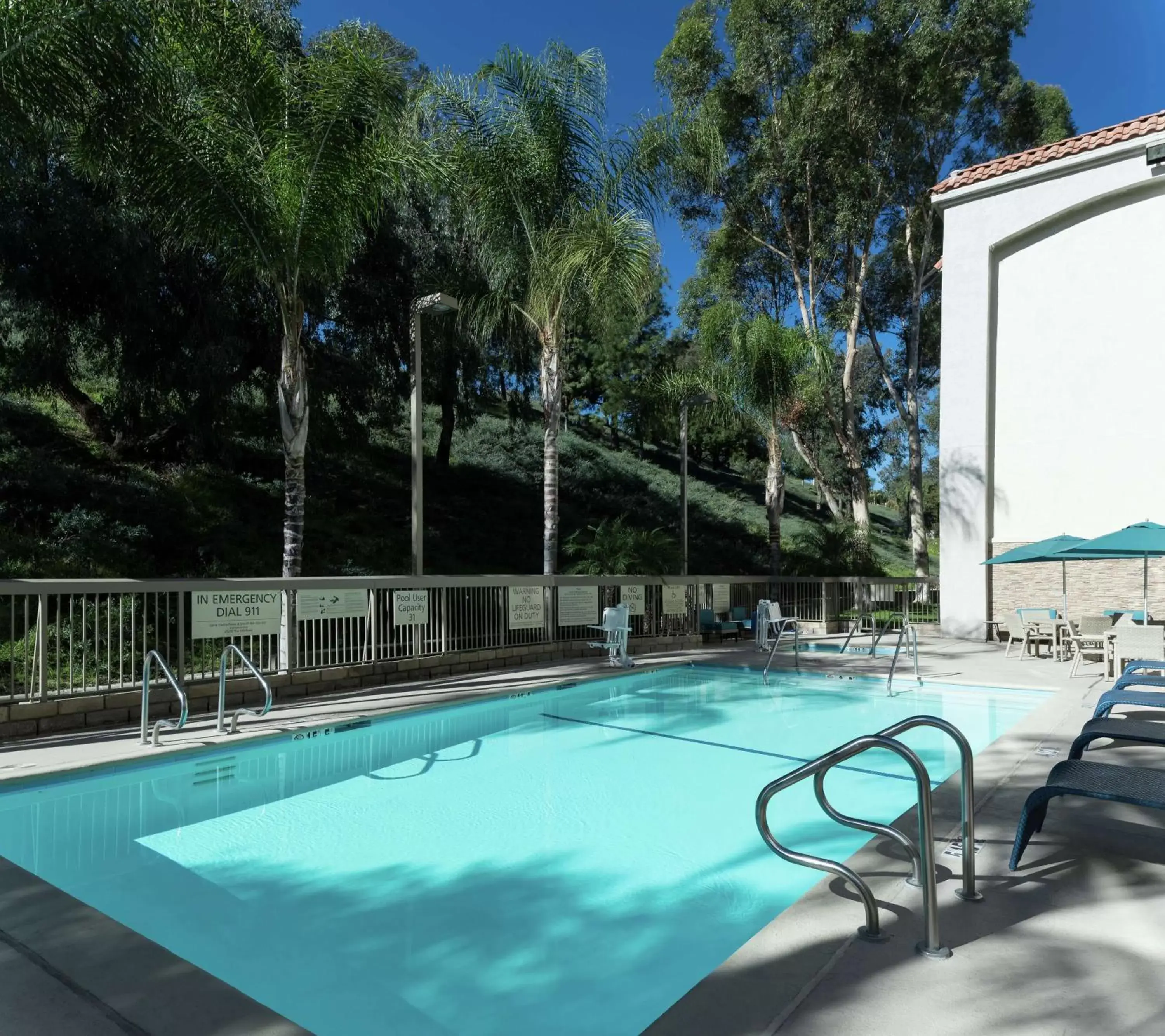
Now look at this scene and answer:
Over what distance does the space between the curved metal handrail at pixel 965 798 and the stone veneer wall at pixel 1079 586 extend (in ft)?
47.4

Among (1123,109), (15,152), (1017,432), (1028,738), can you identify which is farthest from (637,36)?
(1028,738)

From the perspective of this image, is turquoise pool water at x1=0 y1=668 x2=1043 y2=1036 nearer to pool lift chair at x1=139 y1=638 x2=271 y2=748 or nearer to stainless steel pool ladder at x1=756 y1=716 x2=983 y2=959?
pool lift chair at x1=139 y1=638 x2=271 y2=748

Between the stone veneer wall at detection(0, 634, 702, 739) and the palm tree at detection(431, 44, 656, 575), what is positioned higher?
the palm tree at detection(431, 44, 656, 575)

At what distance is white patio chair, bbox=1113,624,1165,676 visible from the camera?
9.36 metres

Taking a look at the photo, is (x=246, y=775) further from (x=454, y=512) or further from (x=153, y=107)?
(x=454, y=512)

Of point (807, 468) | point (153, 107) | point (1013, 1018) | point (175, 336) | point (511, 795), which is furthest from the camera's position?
point (807, 468)

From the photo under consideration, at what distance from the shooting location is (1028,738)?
702 cm

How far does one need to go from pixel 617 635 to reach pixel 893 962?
10.1m

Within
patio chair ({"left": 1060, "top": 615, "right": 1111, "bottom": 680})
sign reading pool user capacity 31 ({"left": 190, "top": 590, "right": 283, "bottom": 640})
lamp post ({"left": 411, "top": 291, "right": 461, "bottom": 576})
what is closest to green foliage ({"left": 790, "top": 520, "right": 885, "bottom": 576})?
patio chair ({"left": 1060, "top": 615, "right": 1111, "bottom": 680})

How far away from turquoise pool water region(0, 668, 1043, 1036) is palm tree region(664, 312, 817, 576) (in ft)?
37.8

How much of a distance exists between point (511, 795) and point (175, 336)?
14532 millimetres

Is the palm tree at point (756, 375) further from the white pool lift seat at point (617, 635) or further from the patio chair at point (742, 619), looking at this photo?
the white pool lift seat at point (617, 635)

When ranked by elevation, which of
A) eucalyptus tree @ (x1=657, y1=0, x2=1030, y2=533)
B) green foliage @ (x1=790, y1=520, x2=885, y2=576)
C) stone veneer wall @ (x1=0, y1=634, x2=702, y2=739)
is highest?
eucalyptus tree @ (x1=657, y1=0, x2=1030, y2=533)

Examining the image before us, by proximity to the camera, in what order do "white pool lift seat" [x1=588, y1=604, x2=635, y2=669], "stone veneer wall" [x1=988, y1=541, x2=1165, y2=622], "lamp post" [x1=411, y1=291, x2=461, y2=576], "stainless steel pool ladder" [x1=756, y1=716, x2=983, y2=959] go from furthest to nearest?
"stone veneer wall" [x1=988, y1=541, x2=1165, y2=622]
"white pool lift seat" [x1=588, y1=604, x2=635, y2=669]
"lamp post" [x1=411, y1=291, x2=461, y2=576]
"stainless steel pool ladder" [x1=756, y1=716, x2=983, y2=959]
